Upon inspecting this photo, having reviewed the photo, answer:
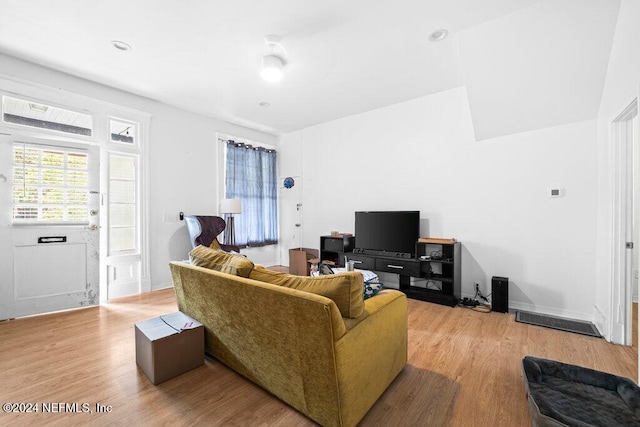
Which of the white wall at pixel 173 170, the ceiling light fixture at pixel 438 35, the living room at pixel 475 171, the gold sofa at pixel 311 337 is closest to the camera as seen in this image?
the gold sofa at pixel 311 337

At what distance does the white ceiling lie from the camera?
2434 mm

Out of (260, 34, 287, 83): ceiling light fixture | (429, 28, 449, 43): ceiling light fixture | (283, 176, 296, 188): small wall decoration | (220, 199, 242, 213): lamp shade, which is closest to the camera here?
(429, 28, 449, 43): ceiling light fixture

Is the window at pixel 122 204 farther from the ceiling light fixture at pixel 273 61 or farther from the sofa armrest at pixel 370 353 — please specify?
the sofa armrest at pixel 370 353

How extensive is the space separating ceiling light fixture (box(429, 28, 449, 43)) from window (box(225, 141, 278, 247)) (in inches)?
150

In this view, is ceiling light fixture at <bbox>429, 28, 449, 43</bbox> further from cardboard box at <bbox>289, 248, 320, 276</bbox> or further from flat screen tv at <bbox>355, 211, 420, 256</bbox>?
cardboard box at <bbox>289, 248, 320, 276</bbox>

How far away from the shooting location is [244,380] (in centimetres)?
206

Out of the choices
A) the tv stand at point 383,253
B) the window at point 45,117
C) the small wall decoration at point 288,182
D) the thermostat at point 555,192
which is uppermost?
the window at point 45,117

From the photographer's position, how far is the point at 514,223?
139 inches

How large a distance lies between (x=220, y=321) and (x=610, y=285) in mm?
3482

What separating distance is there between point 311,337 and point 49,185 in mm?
3904

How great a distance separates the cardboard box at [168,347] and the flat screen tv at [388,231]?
284 centimetres

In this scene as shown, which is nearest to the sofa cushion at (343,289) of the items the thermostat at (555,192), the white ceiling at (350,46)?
the white ceiling at (350,46)

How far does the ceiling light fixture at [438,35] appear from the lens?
8.97ft

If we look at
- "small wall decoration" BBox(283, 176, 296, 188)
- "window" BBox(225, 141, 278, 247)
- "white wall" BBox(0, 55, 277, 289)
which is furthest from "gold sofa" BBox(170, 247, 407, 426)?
"small wall decoration" BBox(283, 176, 296, 188)
